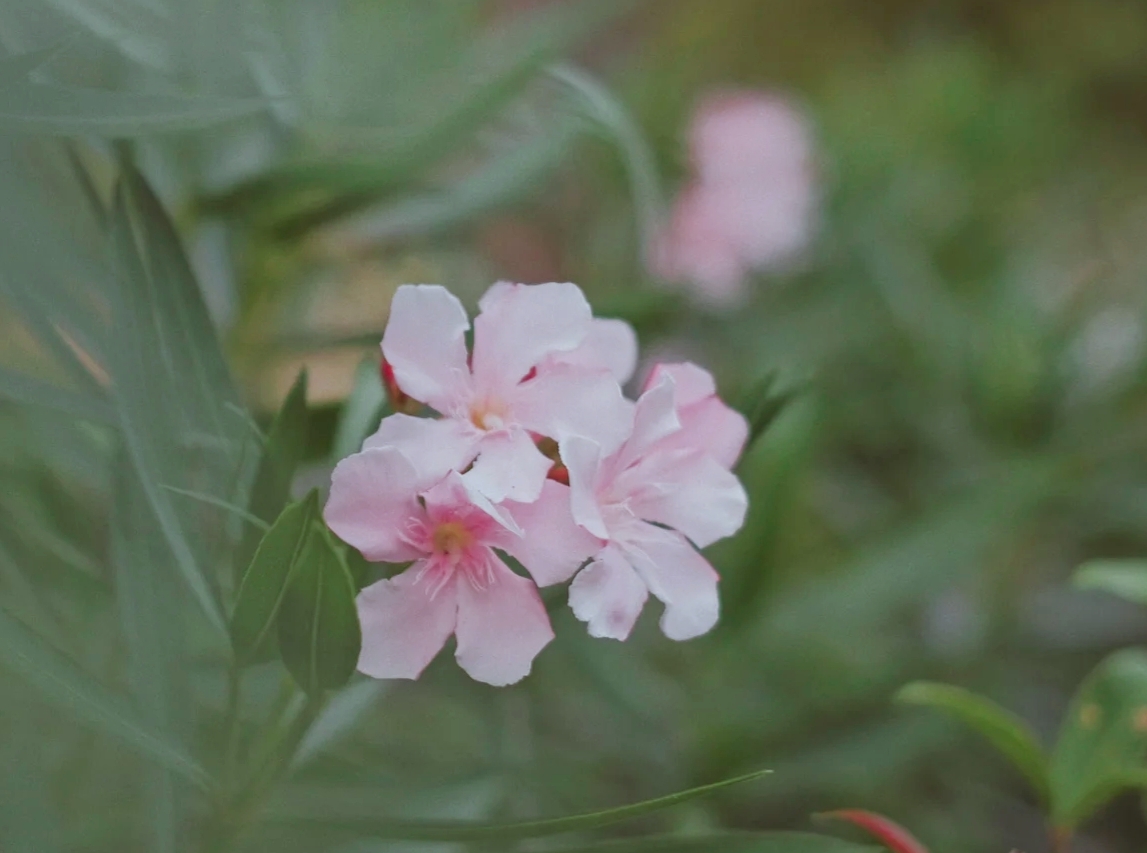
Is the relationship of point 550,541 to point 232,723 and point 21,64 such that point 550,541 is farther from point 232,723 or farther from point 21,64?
point 21,64

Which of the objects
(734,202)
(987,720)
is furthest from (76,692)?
(734,202)

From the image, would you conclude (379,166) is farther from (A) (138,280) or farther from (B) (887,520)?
(B) (887,520)

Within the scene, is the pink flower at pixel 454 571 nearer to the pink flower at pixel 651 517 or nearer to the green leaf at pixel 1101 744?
the pink flower at pixel 651 517

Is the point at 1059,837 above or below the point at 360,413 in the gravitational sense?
below

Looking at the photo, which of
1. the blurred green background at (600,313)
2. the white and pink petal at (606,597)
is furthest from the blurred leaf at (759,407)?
the white and pink petal at (606,597)

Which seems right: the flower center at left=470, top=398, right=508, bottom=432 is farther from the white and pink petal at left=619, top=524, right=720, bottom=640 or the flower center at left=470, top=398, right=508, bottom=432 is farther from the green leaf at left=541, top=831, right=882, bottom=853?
the green leaf at left=541, top=831, right=882, bottom=853

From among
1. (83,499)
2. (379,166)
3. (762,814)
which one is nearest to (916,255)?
(762,814)
